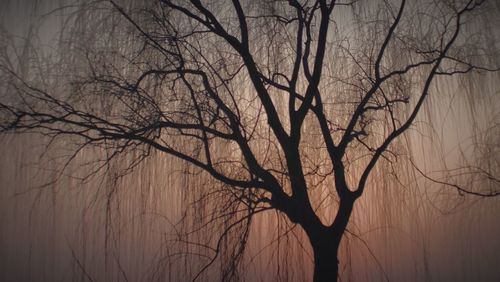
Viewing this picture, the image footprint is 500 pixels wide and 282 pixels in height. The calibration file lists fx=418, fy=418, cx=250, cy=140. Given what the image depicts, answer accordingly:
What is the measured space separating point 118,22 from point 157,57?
224 millimetres

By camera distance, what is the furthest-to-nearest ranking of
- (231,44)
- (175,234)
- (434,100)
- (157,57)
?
(434,100) → (231,44) → (157,57) → (175,234)

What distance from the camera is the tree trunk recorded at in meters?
1.74

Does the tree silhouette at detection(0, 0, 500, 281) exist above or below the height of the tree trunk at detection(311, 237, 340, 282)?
above

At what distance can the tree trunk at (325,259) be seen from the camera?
1741mm

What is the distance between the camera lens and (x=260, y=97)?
70.8 inches

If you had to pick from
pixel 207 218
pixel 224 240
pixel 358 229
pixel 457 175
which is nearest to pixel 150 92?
pixel 207 218

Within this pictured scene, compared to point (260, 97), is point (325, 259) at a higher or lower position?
lower

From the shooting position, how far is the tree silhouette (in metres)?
1.68

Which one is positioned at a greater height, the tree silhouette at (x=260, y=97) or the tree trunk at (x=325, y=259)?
the tree silhouette at (x=260, y=97)

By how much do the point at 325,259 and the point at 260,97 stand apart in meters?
0.74

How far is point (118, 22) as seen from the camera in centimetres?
174

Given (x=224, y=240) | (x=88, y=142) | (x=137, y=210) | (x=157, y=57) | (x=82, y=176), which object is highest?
(x=157, y=57)

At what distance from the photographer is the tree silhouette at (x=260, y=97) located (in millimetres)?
1683

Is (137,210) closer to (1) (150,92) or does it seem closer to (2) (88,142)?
(2) (88,142)
